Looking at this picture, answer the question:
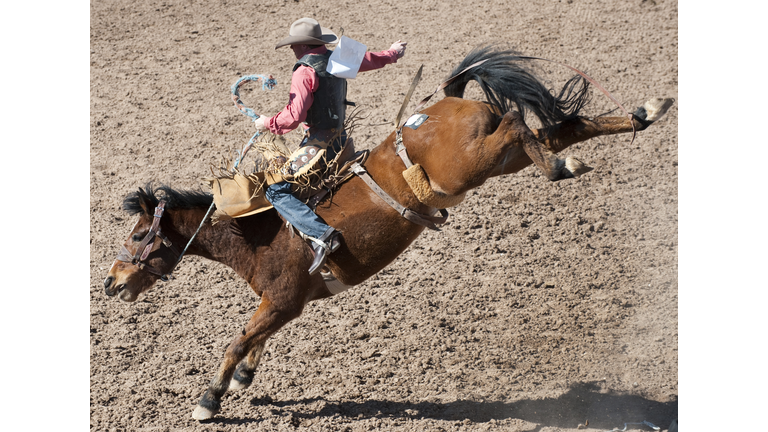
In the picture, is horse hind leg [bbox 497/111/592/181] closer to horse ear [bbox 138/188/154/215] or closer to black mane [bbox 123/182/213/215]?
black mane [bbox 123/182/213/215]

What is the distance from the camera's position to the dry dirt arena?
553cm

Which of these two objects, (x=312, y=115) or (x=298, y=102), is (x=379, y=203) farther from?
(x=298, y=102)

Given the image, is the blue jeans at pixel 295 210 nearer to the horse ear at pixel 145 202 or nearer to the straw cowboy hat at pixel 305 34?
the straw cowboy hat at pixel 305 34

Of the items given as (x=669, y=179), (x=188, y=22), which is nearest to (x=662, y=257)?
(x=669, y=179)

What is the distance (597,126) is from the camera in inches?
164

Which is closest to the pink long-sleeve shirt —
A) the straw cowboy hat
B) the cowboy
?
the cowboy

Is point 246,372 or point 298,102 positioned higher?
point 298,102

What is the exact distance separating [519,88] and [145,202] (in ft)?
9.37

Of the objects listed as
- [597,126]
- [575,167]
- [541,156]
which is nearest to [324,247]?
[541,156]

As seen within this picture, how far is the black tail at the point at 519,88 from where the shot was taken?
430 centimetres

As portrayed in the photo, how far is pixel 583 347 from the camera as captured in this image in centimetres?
598

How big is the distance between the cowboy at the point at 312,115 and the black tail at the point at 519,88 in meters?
0.65

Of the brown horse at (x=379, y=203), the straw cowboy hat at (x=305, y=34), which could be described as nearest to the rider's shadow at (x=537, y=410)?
the brown horse at (x=379, y=203)

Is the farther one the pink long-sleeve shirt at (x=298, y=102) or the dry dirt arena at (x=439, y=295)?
the dry dirt arena at (x=439, y=295)
